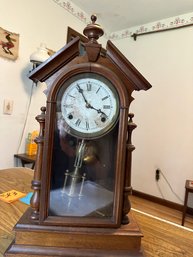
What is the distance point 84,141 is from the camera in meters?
0.60

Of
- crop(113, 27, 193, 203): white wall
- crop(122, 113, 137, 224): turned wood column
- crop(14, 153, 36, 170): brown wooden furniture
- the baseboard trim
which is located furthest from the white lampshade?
the baseboard trim

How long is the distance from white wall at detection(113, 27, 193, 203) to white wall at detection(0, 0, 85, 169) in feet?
4.27

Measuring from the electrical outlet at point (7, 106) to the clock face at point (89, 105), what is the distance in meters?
1.54

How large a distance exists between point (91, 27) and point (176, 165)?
7.76ft

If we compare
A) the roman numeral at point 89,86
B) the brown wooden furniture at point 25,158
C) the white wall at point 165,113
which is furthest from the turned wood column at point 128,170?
the white wall at point 165,113

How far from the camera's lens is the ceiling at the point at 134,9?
2.35 metres

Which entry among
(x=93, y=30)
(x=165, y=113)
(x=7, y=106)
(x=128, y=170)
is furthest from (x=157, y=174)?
(x=93, y=30)

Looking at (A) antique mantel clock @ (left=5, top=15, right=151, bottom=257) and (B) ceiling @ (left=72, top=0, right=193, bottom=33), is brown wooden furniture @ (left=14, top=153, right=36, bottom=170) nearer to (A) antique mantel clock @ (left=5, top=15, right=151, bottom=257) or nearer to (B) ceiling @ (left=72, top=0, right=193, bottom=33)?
(A) antique mantel clock @ (left=5, top=15, right=151, bottom=257)

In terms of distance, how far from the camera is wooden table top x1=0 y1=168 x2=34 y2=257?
2.05ft

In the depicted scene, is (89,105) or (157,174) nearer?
(89,105)

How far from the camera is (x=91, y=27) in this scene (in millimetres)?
562

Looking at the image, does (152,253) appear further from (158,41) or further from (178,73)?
(158,41)

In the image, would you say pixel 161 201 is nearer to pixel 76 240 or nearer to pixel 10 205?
pixel 10 205

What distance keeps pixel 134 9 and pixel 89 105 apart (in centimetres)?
239
